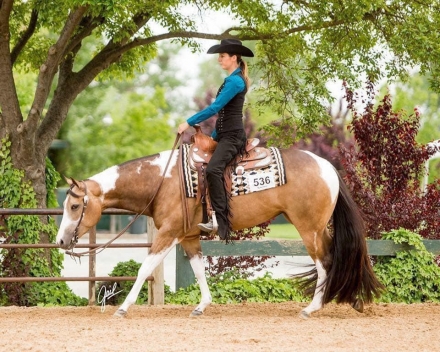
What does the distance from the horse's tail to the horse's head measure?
258cm

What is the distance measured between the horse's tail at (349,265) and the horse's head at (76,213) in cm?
258

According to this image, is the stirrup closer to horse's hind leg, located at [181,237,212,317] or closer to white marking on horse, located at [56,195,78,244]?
horse's hind leg, located at [181,237,212,317]

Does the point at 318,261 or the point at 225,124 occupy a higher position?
the point at 225,124

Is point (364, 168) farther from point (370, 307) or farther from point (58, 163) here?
point (58, 163)

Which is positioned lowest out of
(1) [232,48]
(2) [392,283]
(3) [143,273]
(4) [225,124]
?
(2) [392,283]

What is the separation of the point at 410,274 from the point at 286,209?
2892 mm

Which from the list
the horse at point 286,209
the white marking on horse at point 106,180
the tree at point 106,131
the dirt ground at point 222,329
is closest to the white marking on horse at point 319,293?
the horse at point 286,209

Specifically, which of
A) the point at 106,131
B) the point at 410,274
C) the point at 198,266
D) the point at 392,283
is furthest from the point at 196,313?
the point at 106,131

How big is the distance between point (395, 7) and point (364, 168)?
2417 mm

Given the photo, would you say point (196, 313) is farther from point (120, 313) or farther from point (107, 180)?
point (107, 180)

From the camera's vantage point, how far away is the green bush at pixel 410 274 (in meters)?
10.5

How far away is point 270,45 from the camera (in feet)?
40.4

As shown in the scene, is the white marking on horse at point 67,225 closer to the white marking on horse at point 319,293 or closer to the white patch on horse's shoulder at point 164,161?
the white patch on horse's shoulder at point 164,161

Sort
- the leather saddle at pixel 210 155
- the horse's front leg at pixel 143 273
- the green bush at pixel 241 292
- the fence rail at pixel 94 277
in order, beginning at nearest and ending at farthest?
the horse's front leg at pixel 143 273, the leather saddle at pixel 210 155, the fence rail at pixel 94 277, the green bush at pixel 241 292
